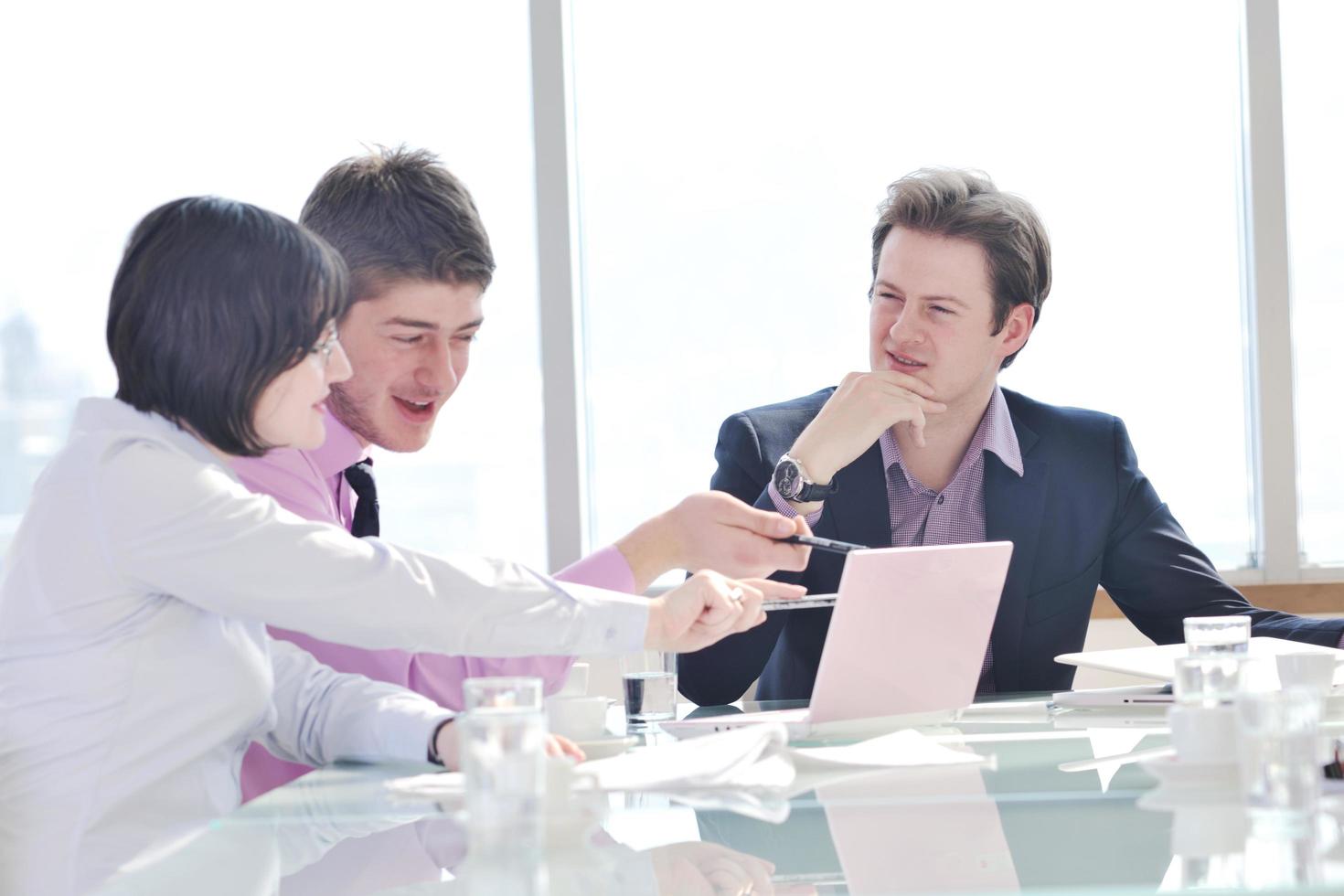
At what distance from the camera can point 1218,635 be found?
55.2 inches

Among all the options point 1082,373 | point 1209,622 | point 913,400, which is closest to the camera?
point 1209,622

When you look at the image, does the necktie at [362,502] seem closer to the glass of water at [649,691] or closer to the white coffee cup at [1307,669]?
the glass of water at [649,691]

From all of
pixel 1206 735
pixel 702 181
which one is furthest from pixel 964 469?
pixel 702 181

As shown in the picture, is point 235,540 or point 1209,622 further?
point 1209,622

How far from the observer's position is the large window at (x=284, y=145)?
3.37m

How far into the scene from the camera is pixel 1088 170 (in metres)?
3.31

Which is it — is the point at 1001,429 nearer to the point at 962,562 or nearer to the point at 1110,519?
the point at 1110,519

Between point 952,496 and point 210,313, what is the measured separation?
127 centimetres

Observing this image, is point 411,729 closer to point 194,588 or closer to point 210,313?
point 194,588

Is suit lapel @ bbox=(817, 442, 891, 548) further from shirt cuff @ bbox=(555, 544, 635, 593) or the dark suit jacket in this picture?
shirt cuff @ bbox=(555, 544, 635, 593)

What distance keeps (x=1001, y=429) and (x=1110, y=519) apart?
220 millimetres

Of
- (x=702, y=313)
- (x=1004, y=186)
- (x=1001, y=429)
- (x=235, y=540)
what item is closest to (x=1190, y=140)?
(x=1004, y=186)

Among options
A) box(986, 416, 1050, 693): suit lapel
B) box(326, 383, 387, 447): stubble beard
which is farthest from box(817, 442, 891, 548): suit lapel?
box(326, 383, 387, 447): stubble beard

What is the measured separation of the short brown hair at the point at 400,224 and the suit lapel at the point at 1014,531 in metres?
0.86
